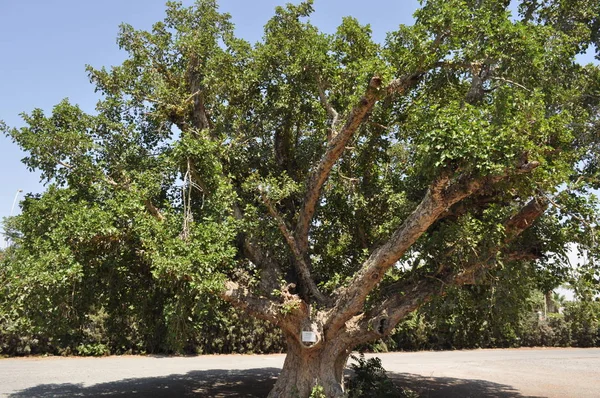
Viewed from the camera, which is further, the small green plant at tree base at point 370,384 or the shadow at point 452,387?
the shadow at point 452,387

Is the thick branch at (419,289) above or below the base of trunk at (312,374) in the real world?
above

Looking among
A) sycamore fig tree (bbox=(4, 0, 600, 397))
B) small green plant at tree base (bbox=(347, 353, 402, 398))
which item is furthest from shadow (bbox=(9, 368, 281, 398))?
sycamore fig tree (bbox=(4, 0, 600, 397))

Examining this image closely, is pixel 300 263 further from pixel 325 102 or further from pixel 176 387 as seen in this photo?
pixel 176 387

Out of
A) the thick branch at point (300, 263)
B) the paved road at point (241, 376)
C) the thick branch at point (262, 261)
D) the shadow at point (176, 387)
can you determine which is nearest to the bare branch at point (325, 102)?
the thick branch at point (300, 263)

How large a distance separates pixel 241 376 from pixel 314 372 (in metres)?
6.22

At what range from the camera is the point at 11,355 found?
1753 centimetres

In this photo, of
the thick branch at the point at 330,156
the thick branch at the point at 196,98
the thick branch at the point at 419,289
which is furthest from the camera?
the thick branch at the point at 196,98

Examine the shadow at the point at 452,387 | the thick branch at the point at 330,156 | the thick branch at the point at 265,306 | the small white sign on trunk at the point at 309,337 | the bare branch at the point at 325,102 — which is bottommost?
the shadow at the point at 452,387

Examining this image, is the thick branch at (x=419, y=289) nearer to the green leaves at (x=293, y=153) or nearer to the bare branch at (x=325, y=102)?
the green leaves at (x=293, y=153)

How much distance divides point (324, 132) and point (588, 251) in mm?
5232

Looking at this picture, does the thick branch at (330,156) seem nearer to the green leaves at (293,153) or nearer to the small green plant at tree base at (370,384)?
the green leaves at (293,153)

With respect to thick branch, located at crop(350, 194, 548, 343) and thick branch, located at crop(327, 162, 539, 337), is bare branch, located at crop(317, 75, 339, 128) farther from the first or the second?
thick branch, located at crop(350, 194, 548, 343)

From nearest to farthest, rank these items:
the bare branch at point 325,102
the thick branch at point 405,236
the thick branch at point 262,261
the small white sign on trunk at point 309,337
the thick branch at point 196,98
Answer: the thick branch at point 405,236 < the small white sign on trunk at point 309,337 < the thick branch at point 262,261 < the bare branch at point 325,102 < the thick branch at point 196,98

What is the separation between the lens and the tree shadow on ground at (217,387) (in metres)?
10.9
